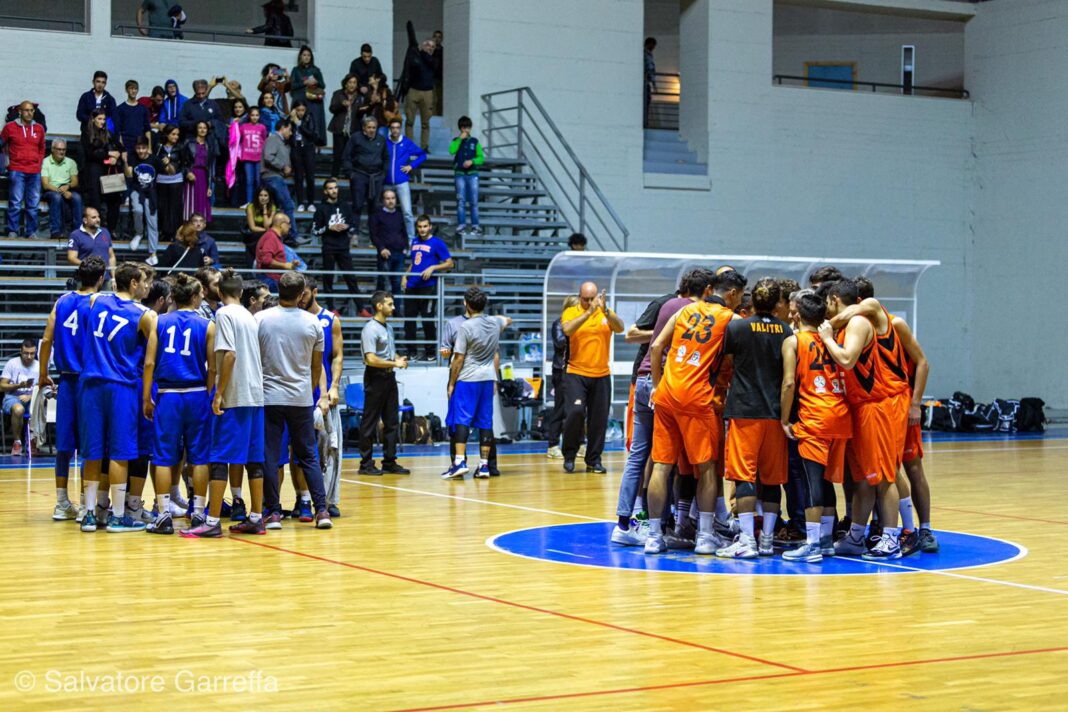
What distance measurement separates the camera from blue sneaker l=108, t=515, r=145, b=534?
10242 mm

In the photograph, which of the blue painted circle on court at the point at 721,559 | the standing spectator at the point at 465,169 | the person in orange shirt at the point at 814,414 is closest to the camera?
the blue painted circle on court at the point at 721,559

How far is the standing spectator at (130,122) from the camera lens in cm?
1973

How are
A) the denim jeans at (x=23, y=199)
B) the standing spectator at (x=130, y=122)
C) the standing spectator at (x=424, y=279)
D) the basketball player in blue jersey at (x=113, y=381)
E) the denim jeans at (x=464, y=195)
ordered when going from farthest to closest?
the denim jeans at (x=464, y=195) → the standing spectator at (x=130, y=122) → the standing spectator at (x=424, y=279) → the denim jeans at (x=23, y=199) → the basketball player in blue jersey at (x=113, y=381)

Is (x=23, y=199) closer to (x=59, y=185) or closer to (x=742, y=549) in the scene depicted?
(x=59, y=185)

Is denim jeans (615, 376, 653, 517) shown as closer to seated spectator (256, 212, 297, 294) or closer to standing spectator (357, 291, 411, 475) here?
standing spectator (357, 291, 411, 475)

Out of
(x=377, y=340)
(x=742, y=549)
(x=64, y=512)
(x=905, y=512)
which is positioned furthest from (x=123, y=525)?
(x=905, y=512)

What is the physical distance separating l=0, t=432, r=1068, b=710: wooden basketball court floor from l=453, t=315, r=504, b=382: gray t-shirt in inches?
135

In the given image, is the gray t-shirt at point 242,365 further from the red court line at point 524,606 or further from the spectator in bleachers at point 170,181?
the spectator in bleachers at point 170,181

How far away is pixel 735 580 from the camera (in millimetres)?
8344

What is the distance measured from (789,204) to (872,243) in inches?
78.2

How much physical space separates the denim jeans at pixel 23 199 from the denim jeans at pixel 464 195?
6218 millimetres

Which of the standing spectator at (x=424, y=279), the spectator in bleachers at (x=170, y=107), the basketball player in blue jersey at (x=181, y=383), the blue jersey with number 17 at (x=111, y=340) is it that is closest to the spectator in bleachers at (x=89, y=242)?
the spectator in bleachers at (x=170, y=107)

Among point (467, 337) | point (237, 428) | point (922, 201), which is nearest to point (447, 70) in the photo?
point (922, 201)

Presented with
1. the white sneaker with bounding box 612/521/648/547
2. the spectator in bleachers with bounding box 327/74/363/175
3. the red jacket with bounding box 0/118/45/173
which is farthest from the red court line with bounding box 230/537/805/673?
the spectator in bleachers with bounding box 327/74/363/175
